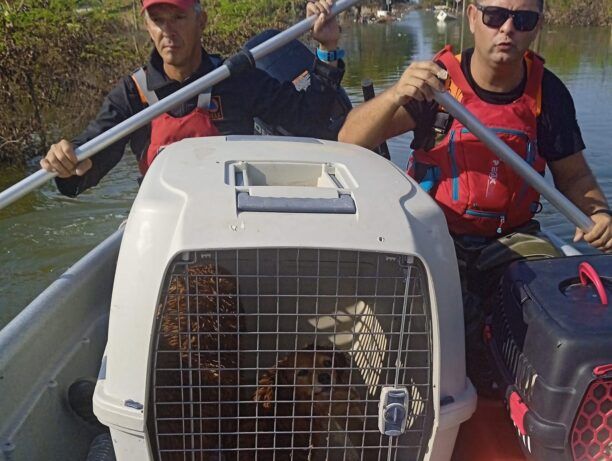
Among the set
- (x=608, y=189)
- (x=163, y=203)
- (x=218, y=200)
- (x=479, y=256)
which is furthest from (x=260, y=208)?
(x=608, y=189)

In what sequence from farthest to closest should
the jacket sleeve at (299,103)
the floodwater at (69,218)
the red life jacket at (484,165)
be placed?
1. the floodwater at (69,218)
2. the jacket sleeve at (299,103)
3. the red life jacket at (484,165)

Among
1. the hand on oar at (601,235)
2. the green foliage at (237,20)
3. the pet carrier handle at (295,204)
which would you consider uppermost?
the pet carrier handle at (295,204)

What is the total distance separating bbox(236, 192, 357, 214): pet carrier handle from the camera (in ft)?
5.51

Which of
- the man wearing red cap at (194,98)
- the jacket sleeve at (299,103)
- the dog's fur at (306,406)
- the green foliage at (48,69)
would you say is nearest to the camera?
the dog's fur at (306,406)

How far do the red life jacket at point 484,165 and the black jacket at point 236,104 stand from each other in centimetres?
88

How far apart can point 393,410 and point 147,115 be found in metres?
1.65

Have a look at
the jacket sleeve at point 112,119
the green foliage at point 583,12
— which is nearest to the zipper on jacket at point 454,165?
the jacket sleeve at point 112,119

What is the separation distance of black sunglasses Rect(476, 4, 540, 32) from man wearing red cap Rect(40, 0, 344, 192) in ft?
2.63

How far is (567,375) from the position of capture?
1.70 m

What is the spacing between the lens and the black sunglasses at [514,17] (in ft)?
7.93

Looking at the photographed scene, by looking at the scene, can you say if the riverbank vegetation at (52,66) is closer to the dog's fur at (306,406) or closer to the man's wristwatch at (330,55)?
the man's wristwatch at (330,55)

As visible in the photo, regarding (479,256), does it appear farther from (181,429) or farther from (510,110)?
(181,429)

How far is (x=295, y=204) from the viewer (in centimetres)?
171

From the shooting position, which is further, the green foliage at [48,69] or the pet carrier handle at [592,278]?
the green foliage at [48,69]
